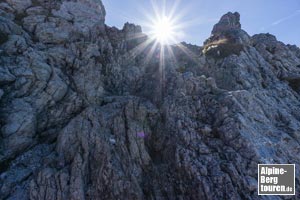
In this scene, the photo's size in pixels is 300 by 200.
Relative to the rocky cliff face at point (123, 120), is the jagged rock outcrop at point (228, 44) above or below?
above

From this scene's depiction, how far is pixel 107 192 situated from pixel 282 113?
28529 mm

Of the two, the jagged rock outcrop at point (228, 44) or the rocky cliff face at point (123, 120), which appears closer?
the rocky cliff face at point (123, 120)

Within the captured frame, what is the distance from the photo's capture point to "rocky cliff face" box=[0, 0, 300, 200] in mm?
22875

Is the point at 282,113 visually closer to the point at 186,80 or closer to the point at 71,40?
the point at 186,80

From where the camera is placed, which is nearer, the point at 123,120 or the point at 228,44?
the point at 123,120

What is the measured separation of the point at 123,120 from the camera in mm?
29312

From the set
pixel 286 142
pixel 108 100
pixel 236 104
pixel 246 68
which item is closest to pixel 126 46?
pixel 108 100

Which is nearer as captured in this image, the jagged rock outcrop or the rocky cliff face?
the rocky cliff face

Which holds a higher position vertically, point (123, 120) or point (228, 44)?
point (228, 44)

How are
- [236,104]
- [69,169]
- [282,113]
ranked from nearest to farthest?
1. [69,169]
2. [236,104]
3. [282,113]

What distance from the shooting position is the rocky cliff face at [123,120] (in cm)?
2288

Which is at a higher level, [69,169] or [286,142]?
[286,142]

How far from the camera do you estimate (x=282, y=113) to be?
32062 mm

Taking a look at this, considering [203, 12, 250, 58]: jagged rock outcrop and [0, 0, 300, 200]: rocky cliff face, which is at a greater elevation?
[203, 12, 250, 58]: jagged rock outcrop
